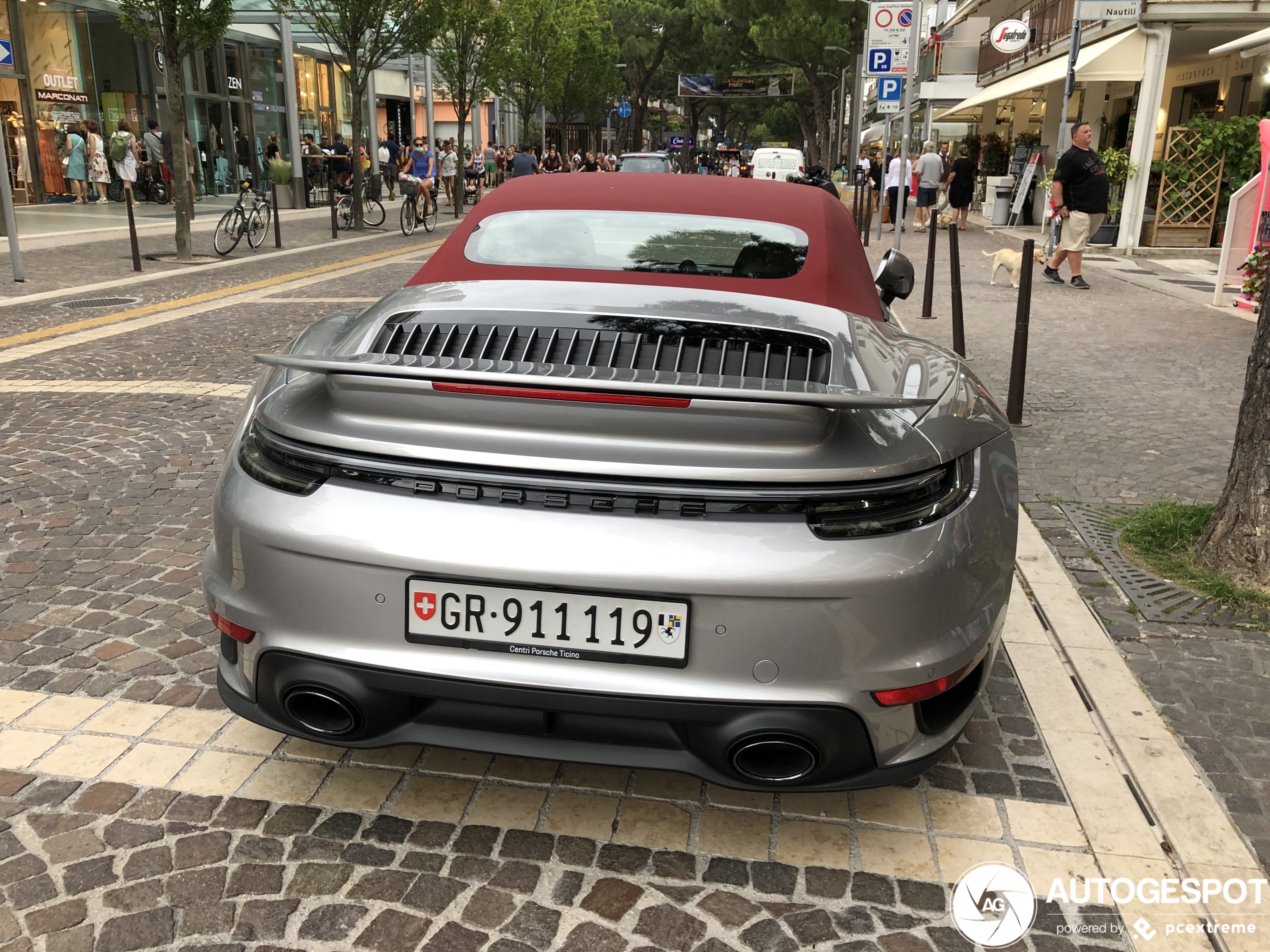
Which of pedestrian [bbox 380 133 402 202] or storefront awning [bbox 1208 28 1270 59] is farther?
pedestrian [bbox 380 133 402 202]

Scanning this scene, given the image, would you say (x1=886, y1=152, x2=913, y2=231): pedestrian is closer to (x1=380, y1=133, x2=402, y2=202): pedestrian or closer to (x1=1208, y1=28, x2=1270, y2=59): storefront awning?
(x1=1208, y1=28, x2=1270, y2=59): storefront awning

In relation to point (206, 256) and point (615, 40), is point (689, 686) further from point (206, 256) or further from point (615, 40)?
point (615, 40)

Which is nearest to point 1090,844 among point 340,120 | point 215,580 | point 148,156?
point 215,580

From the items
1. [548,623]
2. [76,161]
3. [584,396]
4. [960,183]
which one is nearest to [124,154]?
[76,161]

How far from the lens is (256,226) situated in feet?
55.3

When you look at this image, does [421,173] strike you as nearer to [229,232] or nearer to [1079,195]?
[229,232]

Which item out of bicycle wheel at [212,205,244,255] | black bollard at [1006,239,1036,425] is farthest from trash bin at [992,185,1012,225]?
black bollard at [1006,239,1036,425]

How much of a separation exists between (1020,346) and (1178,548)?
2.20 m

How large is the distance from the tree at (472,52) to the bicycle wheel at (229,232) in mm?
12088

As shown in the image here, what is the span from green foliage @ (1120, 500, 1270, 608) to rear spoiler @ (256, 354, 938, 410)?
2352mm

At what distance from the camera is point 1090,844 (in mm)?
2490

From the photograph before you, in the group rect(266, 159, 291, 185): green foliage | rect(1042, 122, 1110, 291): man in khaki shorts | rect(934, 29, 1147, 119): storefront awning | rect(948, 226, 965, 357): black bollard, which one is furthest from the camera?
rect(266, 159, 291, 185): green foliage

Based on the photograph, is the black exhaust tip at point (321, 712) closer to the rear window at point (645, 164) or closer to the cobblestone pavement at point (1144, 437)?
the cobblestone pavement at point (1144, 437)

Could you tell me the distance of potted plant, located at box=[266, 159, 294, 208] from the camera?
24.9 m
